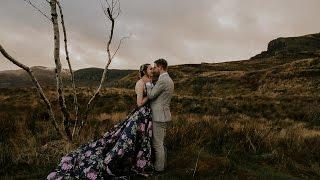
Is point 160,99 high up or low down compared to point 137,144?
up

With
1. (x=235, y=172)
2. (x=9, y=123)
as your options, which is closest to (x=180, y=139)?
(x=235, y=172)

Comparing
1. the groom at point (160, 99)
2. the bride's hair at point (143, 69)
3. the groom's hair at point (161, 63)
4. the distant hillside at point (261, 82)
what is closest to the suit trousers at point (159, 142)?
the groom at point (160, 99)

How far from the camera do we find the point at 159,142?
8.03 metres

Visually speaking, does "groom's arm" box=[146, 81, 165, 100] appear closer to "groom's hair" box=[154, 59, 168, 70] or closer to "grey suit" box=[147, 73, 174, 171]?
"grey suit" box=[147, 73, 174, 171]

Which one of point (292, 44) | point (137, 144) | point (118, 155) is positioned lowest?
point (118, 155)

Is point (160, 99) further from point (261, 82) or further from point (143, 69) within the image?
point (261, 82)

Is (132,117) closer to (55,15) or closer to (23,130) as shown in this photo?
(55,15)

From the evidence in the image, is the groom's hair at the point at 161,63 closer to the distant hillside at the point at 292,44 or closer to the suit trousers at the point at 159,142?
the suit trousers at the point at 159,142

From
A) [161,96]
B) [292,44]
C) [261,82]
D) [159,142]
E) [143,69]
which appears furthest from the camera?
[292,44]

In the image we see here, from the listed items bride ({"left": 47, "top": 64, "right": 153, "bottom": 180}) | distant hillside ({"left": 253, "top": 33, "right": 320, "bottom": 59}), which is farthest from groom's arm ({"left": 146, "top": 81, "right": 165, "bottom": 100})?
distant hillside ({"left": 253, "top": 33, "right": 320, "bottom": 59})

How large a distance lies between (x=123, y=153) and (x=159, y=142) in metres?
0.68

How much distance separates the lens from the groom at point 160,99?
7797 millimetres

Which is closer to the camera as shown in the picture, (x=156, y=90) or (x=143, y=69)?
(x=156, y=90)

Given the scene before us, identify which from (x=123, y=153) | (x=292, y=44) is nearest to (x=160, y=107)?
(x=123, y=153)
